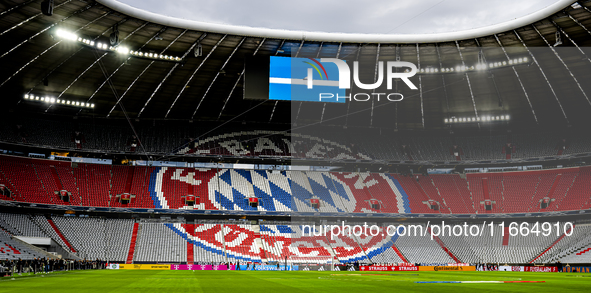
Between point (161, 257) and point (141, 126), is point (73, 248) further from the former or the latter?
point (141, 126)

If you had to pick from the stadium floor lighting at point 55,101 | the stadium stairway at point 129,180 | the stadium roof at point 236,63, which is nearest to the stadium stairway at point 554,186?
the stadium roof at point 236,63

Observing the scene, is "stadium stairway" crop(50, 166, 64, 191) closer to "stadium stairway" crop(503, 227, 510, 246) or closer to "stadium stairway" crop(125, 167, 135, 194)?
"stadium stairway" crop(125, 167, 135, 194)

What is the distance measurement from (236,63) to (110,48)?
1045 centimetres

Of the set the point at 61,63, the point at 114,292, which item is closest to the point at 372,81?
the point at 61,63

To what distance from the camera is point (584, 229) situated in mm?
50844

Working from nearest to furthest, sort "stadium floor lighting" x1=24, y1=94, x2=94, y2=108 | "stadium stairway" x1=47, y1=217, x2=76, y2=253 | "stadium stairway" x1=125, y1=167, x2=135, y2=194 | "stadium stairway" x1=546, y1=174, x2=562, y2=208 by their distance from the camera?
1. "stadium floor lighting" x1=24, y1=94, x2=94, y2=108
2. "stadium stairway" x1=47, y1=217, x2=76, y2=253
3. "stadium stairway" x1=125, y1=167, x2=135, y2=194
4. "stadium stairway" x1=546, y1=174, x2=562, y2=208

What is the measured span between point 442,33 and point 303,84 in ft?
37.8

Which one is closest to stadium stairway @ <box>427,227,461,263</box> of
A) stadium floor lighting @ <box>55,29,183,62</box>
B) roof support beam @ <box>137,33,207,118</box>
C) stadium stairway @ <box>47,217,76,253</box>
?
roof support beam @ <box>137,33,207,118</box>

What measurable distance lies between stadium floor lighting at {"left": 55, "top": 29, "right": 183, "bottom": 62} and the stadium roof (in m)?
0.14

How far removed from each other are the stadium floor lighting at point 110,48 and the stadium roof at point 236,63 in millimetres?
142

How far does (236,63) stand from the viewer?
41.0 m

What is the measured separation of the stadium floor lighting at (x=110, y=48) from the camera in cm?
3216

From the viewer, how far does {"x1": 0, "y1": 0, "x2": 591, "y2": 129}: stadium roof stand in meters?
33.1

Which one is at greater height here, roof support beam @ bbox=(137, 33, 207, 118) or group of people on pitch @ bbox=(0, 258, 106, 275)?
roof support beam @ bbox=(137, 33, 207, 118)
